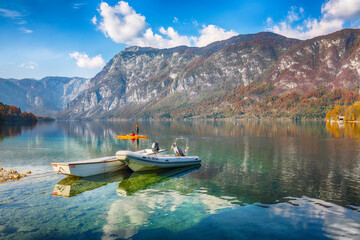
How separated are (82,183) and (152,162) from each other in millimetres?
8579

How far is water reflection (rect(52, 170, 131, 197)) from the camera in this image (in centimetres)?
2300

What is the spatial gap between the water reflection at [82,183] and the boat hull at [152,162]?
71.9 inches

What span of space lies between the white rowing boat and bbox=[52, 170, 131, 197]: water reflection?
63cm

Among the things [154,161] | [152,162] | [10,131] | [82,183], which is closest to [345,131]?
[154,161]

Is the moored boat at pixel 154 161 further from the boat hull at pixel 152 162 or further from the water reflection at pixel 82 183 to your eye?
the water reflection at pixel 82 183

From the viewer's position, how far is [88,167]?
2794 centimetres

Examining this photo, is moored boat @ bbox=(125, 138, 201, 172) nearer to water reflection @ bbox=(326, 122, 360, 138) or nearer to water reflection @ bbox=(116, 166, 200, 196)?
water reflection @ bbox=(116, 166, 200, 196)

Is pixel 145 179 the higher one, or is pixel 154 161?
pixel 154 161

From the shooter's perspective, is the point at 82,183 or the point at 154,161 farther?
the point at 154,161

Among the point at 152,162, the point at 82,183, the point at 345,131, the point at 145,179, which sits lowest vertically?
the point at 145,179

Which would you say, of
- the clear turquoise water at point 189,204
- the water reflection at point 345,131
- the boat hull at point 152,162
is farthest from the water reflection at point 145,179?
the water reflection at point 345,131

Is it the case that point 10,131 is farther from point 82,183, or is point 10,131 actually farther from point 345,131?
point 345,131

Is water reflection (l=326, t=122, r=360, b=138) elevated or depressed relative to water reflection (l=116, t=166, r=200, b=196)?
elevated

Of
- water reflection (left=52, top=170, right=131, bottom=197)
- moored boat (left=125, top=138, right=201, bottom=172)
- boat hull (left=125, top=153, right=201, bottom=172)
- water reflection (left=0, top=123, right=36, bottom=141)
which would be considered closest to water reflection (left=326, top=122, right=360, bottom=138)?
moored boat (left=125, top=138, right=201, bottom=172)
